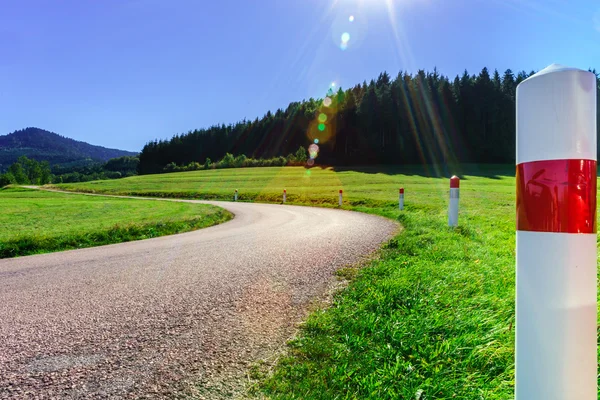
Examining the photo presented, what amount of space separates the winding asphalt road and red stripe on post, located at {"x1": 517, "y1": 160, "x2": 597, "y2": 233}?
5.92ft

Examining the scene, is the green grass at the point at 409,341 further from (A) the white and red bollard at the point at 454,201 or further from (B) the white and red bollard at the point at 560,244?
(A) the white and red bollard at the point at 454,201

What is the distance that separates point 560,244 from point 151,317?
3.09m

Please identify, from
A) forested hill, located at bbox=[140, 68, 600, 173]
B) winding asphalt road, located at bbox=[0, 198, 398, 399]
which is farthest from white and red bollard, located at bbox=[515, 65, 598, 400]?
forested hill, located at bbox=[140, 68, 600, 173]

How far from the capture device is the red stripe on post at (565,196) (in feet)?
3.46

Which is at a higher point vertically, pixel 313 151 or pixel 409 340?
pixel 313 151

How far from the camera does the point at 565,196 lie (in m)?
1.06

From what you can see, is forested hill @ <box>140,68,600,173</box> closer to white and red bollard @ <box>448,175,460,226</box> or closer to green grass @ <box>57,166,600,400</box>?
white and red bollard @ <box>448,175,460,226</box>

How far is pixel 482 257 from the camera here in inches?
185

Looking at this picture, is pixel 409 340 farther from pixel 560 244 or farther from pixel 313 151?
pixel 313 151

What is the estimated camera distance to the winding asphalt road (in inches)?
85.2

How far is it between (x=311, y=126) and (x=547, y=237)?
271ft

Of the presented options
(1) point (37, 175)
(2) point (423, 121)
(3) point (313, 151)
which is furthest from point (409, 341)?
(1) point (37, 175)

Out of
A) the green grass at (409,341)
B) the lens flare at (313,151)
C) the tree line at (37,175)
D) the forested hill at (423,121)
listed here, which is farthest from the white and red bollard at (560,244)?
the tree line at (37,175)

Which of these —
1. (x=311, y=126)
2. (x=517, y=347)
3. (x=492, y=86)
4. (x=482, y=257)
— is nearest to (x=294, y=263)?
(x=482, y=257)
